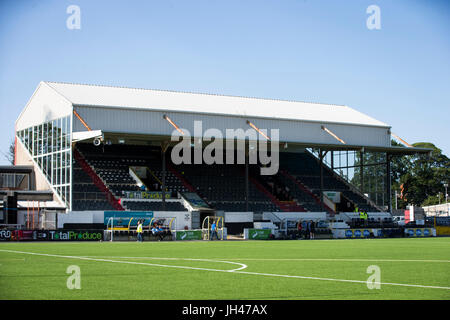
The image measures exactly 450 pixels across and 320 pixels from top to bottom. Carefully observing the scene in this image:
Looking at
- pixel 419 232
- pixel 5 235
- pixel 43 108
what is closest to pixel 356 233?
pixel 419 232

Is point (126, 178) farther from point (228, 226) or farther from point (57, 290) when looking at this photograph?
point (57, 290)

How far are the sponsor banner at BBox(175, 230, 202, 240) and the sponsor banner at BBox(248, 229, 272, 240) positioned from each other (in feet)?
14.7

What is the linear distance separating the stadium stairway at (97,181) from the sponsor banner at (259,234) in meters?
12.0

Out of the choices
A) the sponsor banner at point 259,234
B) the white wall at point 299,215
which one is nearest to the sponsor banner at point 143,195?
the white wall at point 299,215

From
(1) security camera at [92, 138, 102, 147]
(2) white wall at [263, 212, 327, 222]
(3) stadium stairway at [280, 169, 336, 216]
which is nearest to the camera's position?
(1) security camera at [92, 138, 102, 147]

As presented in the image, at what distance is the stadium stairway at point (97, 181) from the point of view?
57.5m

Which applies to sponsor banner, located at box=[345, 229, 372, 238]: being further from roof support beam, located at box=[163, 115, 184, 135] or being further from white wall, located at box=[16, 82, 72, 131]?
white wall, located at box=[16, 82, 72, 131]

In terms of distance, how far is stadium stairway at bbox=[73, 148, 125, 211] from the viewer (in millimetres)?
57500

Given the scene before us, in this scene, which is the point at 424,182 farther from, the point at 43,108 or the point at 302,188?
the point at 43,108

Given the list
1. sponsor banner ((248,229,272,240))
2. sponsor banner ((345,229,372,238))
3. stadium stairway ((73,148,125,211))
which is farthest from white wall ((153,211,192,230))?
sponsor banner ((345,229,372,238))

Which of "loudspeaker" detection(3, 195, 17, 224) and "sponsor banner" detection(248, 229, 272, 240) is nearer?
"loudspeaker" detection(3, 195, 17, 224)

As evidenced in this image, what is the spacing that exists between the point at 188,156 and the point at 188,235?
63.1ft

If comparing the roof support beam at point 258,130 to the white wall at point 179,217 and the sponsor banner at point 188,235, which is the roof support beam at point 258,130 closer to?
the white wall at point 179,217
